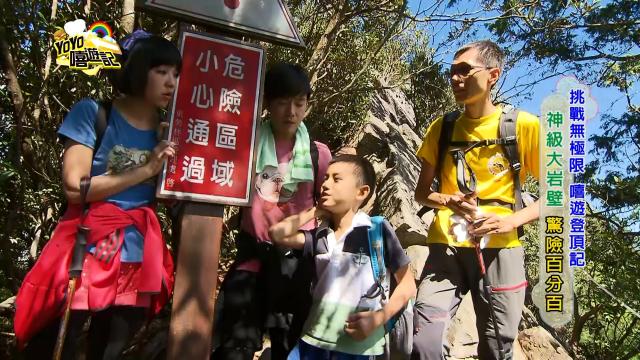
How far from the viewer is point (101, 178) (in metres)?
2.13

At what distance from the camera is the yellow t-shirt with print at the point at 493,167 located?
2727 millimetres

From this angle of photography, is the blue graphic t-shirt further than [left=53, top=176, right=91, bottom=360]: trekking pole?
Yes

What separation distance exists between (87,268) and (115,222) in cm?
22

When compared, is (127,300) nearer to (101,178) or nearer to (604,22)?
(101,178)

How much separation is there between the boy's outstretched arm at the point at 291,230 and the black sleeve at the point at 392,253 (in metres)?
0.36

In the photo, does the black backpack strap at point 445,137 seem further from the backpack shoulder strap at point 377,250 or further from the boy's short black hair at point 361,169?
the backpack shoulder strap at point 377,250

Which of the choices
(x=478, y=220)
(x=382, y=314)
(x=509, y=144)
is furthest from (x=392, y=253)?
(x=509, y=144)

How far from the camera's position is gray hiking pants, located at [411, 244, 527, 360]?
2551mm

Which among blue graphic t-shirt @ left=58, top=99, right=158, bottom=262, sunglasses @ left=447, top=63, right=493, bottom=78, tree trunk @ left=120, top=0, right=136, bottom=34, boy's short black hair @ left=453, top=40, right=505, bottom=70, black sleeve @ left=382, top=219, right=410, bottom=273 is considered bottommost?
black sleeve @ left=382, top=219, right=410, bottom=273

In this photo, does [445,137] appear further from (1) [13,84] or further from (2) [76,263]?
(1) [13,84]

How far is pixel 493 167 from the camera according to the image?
9.11 ft

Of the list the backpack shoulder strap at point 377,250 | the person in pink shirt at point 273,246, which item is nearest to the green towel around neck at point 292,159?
the person in pink shirt at point 273,246

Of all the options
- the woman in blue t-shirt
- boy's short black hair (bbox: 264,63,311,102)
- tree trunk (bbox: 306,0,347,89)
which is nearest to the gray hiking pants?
boy's short black hair (bbox: 264,63,311,102)

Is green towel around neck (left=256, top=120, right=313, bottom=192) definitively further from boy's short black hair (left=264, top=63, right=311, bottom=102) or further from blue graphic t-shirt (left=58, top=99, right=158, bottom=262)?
blue graphic t-shirt (left=58, top=99, right=158, bottom=262)
